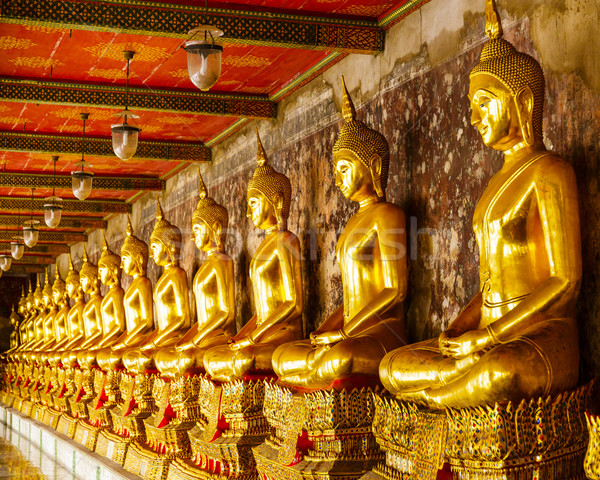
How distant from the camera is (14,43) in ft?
18.9

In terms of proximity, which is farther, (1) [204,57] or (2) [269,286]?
(2) [269,286]

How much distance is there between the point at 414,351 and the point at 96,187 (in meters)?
7.37

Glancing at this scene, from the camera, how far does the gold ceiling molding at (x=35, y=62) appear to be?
6.11m

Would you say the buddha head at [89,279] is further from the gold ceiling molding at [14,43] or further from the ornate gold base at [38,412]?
the gold ceiling molding at [14,43]

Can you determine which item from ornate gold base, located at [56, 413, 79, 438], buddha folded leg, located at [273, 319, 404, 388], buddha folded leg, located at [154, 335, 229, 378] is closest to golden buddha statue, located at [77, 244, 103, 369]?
ornate gold base, located at [56, 413, 79, 438]

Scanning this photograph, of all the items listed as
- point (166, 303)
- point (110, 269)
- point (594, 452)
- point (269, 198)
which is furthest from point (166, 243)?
point (594, 452)

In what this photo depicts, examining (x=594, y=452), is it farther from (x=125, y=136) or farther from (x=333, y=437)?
(x=125, y=136)

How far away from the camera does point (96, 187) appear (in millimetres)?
10438

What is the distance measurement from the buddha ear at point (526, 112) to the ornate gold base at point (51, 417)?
29.0 ft

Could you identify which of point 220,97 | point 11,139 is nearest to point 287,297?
point 220,97

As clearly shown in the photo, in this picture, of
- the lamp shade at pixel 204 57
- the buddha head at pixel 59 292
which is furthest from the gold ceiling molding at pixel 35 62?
the buddha head at pixel 59 292

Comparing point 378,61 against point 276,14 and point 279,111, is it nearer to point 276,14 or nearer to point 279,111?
point 276,14

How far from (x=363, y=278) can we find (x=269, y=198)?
1.51 meters

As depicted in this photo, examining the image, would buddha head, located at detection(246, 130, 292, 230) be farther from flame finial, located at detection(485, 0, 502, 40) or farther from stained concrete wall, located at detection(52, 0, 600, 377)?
flame finial, located at detection(485, 0, 502, 40)
